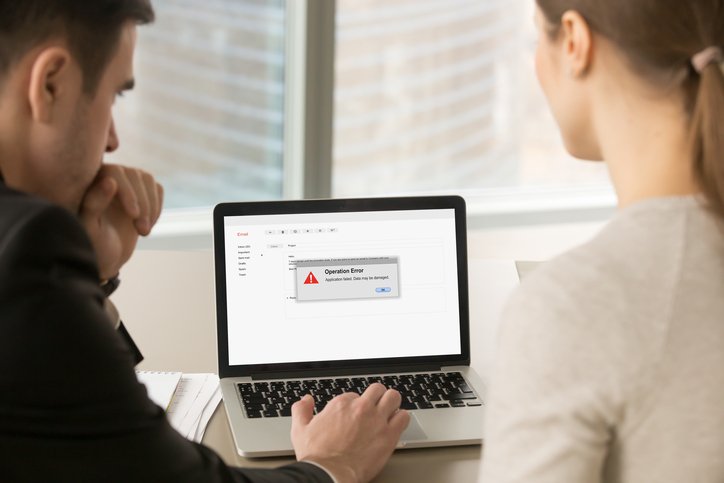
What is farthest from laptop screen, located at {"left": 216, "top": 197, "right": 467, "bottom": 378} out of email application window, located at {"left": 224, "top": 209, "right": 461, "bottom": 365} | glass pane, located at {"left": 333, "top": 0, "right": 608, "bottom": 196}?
glass pane, located at {"left": 333, "top": 0, "right": 608, "bottom": 196}

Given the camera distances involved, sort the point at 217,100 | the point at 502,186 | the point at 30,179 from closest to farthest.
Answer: the point at 30,179 < the point at 217,100 < the point at 502,186

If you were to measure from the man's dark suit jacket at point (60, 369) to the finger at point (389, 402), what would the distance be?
1.42 feet

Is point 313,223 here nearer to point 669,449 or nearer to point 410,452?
point 410,452

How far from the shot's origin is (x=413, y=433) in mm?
1363

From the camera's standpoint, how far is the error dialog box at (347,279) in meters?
1.57

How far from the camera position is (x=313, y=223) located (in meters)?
1.60

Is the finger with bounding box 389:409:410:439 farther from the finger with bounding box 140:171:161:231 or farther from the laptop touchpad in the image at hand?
the finger with bounding box 140:171:161:231

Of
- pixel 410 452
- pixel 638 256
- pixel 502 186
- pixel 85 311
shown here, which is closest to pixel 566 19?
pixel 638 256

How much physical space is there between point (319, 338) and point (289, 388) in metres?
0.10

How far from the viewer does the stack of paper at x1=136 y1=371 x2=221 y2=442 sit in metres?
1.42

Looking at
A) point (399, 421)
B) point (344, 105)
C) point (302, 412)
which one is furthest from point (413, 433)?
point (344, 105)

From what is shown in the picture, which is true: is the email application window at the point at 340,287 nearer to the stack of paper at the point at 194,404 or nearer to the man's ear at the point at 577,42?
the stack of paper at the point at 194,404

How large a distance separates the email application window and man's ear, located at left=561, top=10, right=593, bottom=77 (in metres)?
0.64

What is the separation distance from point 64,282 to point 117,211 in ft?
1.90
